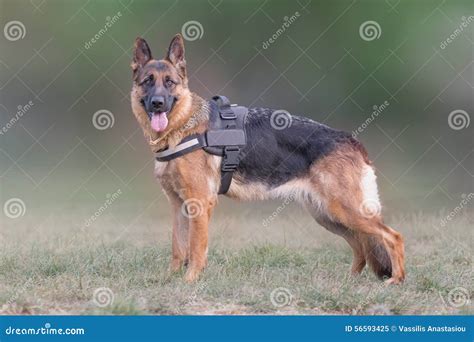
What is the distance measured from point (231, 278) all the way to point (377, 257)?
153 centimetres

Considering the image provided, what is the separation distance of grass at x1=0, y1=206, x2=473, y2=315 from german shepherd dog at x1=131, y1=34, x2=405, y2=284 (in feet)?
1.16

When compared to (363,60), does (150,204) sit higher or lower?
lower

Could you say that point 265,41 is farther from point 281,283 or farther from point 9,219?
point 281,283

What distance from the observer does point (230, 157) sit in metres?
6.60

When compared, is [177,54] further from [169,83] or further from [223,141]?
[223,141]

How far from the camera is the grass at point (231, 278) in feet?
18.2

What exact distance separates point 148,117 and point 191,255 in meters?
1.42

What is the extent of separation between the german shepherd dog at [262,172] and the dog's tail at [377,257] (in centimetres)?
1

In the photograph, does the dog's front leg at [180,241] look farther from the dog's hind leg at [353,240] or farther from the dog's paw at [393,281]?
the dog's paw at [393,281]

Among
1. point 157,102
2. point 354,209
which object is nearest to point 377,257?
point 354,209

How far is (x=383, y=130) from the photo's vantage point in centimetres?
1090

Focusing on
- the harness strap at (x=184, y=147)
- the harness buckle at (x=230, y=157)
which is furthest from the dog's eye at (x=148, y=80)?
the harness buckle at (x=230, y=157)

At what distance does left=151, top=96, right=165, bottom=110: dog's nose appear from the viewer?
20.3 feet
